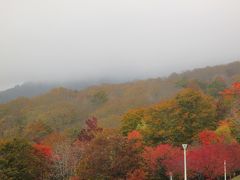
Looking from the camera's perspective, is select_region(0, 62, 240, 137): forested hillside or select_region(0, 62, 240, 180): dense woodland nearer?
select_region(0, 62, 240, 180): dense woodland

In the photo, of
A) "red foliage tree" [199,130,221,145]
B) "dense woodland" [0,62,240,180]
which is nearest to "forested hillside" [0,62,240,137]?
"dense woodland" [0,62,240,180]

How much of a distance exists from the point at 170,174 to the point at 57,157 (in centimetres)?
1923

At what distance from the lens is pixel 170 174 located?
51.7m

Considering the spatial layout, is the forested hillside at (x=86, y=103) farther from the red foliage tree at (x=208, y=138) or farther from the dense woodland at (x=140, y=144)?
the red foliage tree at (x=208, y=138)

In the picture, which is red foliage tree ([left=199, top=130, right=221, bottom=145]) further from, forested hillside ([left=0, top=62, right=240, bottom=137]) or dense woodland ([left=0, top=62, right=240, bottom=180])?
forested hillside ([left=0, top=62, right=240, bottom=137])

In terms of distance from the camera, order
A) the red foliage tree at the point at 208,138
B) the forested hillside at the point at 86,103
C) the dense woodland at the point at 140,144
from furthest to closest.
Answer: the forested hillside at the point at 86,103 < the red foliage tree at the point at 208,138 < the dense woodland at the point at 140,144

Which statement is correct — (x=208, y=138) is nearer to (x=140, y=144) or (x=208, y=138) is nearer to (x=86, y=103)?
(x=140, y=144)

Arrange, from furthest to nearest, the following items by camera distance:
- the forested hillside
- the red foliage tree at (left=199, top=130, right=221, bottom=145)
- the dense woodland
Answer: the forested hillside < the red foliage tree at (left=199, top=130, right=221, bottom=145) < the dense woodland

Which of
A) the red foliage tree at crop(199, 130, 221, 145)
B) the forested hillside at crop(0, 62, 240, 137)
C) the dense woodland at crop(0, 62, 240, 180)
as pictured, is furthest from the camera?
the forested hillside at crop(0, 62, 240, 137)

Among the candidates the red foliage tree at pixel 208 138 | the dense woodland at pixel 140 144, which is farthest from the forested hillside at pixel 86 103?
the red foliage tree at pixel 208 138

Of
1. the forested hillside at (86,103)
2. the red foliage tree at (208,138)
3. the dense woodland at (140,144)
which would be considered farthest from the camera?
the forested hillside at (86,103)

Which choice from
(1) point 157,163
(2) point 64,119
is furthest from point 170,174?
(2) point 64,119

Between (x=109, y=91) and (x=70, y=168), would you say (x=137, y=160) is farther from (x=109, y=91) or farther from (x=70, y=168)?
(x=109, y=91)

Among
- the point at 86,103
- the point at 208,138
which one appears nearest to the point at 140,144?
the point at 208,138
